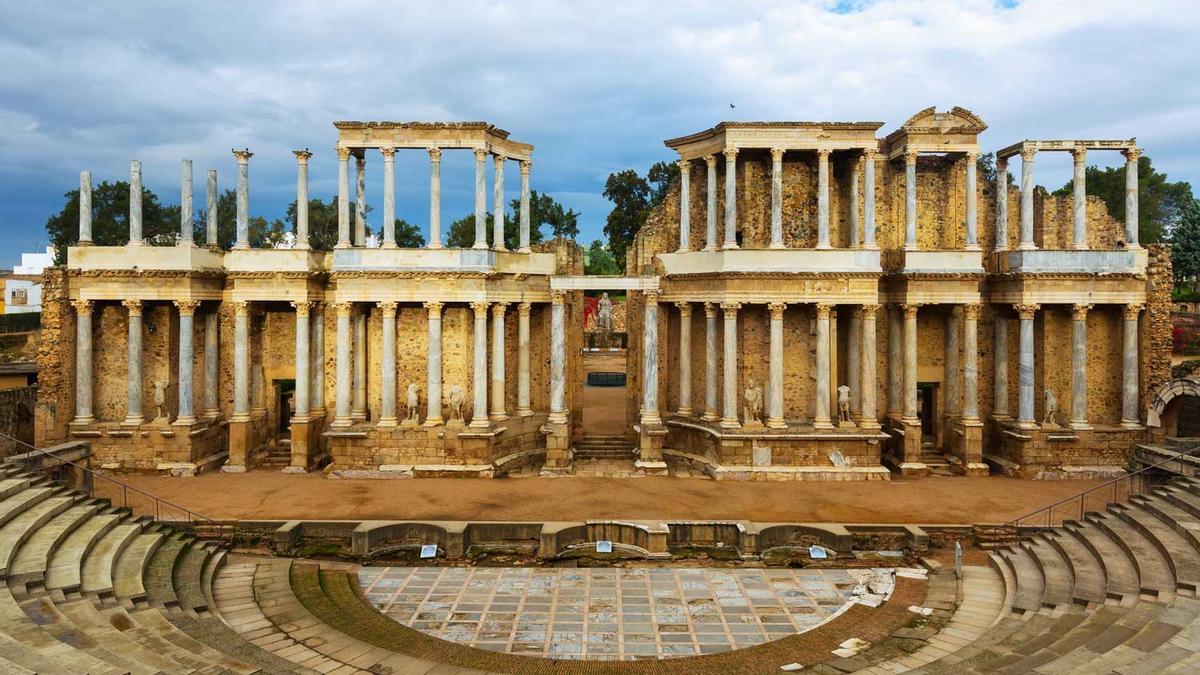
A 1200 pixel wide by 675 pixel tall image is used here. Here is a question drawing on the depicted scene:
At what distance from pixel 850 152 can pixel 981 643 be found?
18096 millimetres

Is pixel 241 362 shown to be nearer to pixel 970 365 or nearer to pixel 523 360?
pixel 523 360

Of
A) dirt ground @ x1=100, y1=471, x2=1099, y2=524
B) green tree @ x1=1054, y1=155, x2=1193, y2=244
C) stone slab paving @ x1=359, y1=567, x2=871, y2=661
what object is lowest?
stone slab paving @ x1=359, y1=567, x2=871, y2=661

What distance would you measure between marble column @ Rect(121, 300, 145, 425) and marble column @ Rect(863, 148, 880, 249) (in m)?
24.9

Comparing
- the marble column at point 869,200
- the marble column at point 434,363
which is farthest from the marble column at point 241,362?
the marble column at point 869,200

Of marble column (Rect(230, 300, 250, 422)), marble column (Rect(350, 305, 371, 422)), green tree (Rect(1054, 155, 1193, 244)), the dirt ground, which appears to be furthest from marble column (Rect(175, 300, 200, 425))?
green tree (Rect(1054, 155, 1193, 244))

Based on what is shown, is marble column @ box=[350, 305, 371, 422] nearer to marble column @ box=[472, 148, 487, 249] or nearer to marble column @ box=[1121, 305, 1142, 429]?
marble column @ box=[472, 148, 487, 249]

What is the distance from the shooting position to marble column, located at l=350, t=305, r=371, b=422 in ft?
87.3

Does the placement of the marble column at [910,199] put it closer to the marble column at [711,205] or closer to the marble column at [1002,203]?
the marble column at [1002,203]

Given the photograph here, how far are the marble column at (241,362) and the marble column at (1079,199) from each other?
94.5 feet

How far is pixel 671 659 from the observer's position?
12.2 meters

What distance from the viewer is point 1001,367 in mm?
26328

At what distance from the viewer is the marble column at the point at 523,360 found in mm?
26688

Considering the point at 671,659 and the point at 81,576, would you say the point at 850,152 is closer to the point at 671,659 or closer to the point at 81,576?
the point at 671,659

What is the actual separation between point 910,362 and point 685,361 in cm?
780
